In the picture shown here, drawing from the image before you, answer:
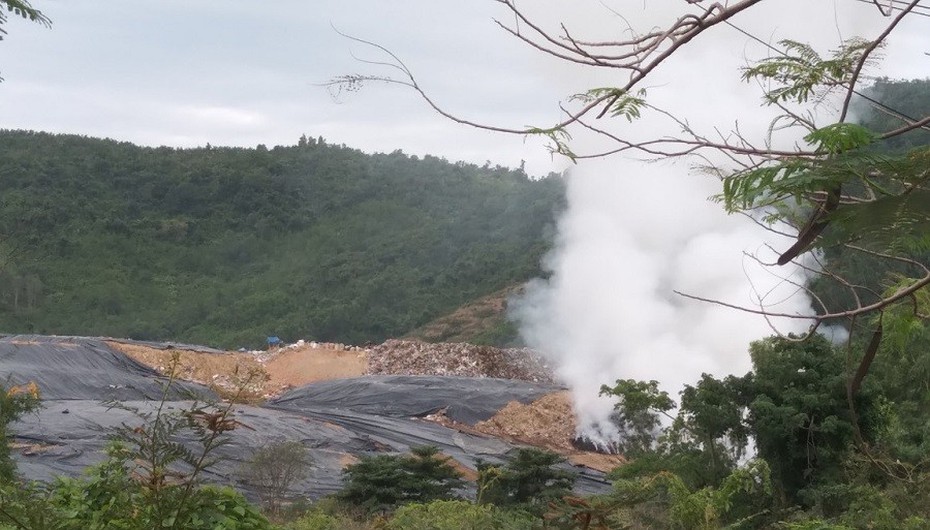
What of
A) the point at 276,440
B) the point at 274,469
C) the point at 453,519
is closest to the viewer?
the point at 453,519

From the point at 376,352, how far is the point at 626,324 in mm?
7096

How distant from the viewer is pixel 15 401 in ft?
34.4

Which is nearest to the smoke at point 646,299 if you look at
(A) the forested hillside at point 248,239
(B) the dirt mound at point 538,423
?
(B) the dirt mound at point 538,423

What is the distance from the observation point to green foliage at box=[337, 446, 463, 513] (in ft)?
37.1

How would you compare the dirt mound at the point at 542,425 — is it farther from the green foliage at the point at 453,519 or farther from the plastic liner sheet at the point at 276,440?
the green foliage at the point at 453,519

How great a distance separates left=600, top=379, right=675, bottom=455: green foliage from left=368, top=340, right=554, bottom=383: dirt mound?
458 inches

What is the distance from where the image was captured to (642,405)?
1334cm

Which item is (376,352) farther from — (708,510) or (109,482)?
(109,482)

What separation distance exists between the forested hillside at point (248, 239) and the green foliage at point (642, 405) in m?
23.7

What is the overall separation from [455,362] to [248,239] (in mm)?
25880

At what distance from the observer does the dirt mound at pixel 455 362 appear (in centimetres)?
2627

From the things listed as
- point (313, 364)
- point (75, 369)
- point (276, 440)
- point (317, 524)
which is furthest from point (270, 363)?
point (317, 524)

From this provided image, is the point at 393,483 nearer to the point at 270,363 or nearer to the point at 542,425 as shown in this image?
the point at 542,425

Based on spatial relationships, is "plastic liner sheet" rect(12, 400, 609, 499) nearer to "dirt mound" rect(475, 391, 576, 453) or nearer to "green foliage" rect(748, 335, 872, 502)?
"dirt mound" rect(475, 391, 576, 453)
